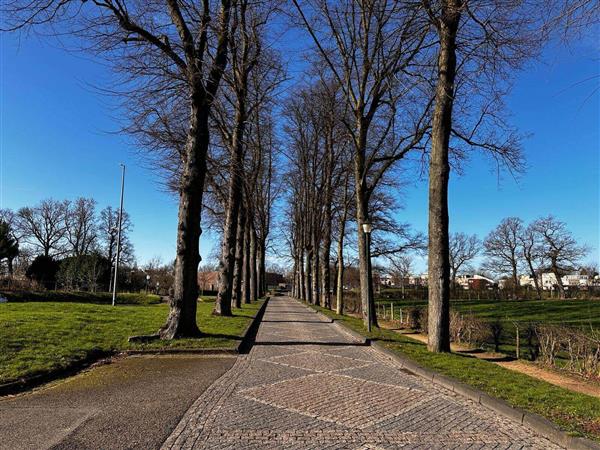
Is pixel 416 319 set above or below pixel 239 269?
below

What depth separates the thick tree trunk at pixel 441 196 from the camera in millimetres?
10875

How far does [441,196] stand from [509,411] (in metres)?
5.95

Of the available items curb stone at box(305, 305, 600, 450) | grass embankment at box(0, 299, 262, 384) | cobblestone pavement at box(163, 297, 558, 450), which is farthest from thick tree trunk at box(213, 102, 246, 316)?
curb stone at box(305, 305, 600, 450)

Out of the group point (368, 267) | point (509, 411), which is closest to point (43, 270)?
point (368, 267)

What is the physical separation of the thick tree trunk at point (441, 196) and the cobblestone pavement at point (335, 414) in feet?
6.88

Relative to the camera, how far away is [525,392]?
23.1 feet

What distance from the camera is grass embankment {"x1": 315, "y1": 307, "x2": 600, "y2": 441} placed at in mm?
5488

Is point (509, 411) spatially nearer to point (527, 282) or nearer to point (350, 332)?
point (350, 332)

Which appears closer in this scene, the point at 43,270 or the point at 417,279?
the point at 43,270

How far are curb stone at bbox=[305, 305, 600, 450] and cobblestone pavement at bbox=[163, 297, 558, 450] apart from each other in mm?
129

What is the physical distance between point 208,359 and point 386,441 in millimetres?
5721

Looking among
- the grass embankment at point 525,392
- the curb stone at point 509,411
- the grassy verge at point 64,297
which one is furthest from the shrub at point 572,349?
the grassy verge at point 64,297

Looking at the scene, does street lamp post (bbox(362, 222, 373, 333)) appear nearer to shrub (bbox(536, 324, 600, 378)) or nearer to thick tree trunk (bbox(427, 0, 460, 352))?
thick tree trunk (bbox(427, 0, 460, 352))

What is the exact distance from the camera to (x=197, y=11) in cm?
1208
